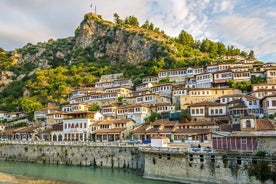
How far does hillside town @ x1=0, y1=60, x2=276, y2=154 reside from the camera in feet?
98.9

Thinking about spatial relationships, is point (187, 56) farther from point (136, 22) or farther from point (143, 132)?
point (143, 132)

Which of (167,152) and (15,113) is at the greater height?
(15,113)

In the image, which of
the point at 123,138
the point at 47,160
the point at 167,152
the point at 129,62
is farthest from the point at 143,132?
the point at 129,62

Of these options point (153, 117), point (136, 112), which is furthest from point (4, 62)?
point (153, 117)

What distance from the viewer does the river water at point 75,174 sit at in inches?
1252

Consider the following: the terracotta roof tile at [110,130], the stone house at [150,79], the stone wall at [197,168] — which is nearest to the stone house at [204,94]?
the terracotta roof tile at [110,130]

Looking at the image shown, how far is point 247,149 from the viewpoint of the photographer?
26750 mm

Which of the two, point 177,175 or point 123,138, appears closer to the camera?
point 177,175

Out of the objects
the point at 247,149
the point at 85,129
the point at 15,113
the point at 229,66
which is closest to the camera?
the point at 247,149

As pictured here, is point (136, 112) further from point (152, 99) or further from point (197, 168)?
point (197, 168)

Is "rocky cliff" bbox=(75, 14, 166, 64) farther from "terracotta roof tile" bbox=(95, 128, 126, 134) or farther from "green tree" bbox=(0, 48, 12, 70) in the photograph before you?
"terracotta roof tile" bbox=(95, 128, 126, 134)

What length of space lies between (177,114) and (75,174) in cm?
2262

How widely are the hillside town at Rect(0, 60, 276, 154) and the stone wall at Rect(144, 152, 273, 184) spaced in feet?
6.53

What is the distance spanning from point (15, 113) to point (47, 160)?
34.4 metres
